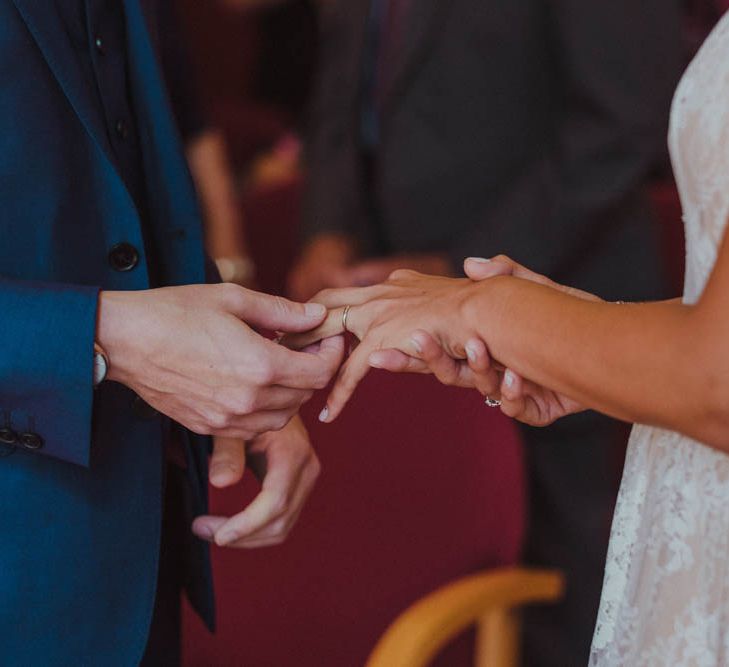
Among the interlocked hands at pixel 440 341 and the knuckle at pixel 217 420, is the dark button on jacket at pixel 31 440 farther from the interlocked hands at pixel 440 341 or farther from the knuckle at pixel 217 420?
the interlocked hands at pixel 440 341

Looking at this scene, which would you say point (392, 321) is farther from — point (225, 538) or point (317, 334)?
point (225, 538)

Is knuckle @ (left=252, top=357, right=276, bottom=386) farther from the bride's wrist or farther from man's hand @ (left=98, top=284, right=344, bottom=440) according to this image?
the bride's wrist

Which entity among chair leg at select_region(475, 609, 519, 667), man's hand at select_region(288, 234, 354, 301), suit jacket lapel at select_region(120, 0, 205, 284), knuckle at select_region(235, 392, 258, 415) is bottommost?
chair leg at select_region(475, 609, 519, 667)

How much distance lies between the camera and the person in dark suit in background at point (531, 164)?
1.94 metres

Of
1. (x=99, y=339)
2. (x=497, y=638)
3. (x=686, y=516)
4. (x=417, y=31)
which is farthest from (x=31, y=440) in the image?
(x=417, y=31)

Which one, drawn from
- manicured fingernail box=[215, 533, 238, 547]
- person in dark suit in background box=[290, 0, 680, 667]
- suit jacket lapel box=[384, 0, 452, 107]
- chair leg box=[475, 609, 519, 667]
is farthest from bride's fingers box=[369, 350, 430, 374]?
suit jacket lapel box=[384, 0, 452, 107]

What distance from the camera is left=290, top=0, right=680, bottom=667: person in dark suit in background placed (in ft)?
6.36

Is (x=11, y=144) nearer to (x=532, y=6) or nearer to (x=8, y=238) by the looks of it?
(x=8, y=238)

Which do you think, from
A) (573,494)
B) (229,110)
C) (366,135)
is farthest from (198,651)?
(229,110)

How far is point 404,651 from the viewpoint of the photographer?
129cm

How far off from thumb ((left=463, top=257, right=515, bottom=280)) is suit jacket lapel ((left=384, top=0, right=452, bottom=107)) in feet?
3.30

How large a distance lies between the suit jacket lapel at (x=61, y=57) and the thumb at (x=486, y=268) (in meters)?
0.39

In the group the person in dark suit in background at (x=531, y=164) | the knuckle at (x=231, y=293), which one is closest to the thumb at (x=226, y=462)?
the knuckle at (x=231, y=293)

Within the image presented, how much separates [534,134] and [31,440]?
137cm
